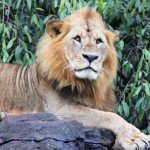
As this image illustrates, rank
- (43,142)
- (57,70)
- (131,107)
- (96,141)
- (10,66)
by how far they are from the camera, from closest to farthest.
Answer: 1. (43,142)
2. (96,141)
3. (57,70)
4. (10,66)
5. (131,107)

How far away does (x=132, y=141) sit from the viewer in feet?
18.5

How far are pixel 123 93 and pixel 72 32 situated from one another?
1771mm

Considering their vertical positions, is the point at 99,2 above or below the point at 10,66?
above

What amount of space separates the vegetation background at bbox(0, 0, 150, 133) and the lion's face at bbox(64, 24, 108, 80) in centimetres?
120

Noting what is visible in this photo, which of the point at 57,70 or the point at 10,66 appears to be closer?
the point at 57,70

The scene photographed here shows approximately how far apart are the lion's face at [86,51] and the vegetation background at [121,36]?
1.20 metres

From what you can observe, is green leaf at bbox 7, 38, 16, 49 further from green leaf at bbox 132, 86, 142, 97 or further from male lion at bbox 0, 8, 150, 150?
green leaf at bbox 132, 86, 142, 97

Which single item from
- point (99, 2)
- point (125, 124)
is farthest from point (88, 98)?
point (99, 2)

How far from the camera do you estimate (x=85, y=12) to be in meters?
6.38

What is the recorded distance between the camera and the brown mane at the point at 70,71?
6191mm

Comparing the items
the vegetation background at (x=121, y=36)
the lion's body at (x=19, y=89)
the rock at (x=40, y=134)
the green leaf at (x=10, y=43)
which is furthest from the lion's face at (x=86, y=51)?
the green leaf at (x=10, y=43)

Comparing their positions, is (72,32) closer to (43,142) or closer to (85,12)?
(85,12)

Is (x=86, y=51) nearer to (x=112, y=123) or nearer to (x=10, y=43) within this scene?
(x=112, y=123)

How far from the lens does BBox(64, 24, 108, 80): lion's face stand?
596cm
